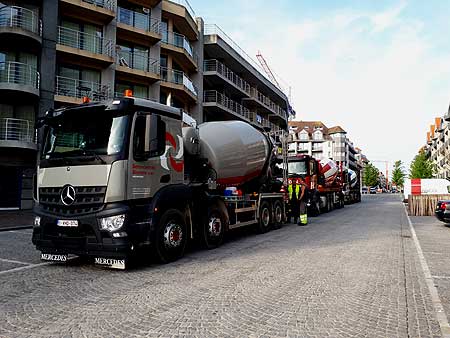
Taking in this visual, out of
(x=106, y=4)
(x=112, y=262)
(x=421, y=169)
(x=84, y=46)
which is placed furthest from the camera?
(x=421, y=169)

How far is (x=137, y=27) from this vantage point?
2534 cm

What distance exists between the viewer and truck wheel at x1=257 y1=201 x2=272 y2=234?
1212 cm

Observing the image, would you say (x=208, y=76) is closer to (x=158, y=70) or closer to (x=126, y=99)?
(x=158, y=70)

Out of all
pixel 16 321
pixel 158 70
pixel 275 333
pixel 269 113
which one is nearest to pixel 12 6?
pixel 158 70

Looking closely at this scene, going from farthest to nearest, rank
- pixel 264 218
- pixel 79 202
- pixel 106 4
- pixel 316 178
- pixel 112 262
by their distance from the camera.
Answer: pixel 106 4 → pixel 316 178 → pixel 264 218 → pixel 112 262 → pixel 79 202

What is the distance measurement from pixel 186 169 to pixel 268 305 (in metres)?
4.23

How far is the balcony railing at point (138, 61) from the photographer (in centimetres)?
2488

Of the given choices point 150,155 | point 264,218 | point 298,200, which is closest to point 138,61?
point 298,200

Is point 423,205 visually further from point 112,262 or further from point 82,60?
point 82,60

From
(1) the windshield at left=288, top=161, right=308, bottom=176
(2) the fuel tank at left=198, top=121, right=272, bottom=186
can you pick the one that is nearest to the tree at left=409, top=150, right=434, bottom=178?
(1) the windshield at left=288, top=161, right=308, bottom=176

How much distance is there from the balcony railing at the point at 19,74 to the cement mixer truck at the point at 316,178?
14415 mm

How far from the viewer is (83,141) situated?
6.57 metres

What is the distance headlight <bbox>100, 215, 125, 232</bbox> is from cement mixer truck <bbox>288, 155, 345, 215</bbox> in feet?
44.7

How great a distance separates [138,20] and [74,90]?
7.15m
